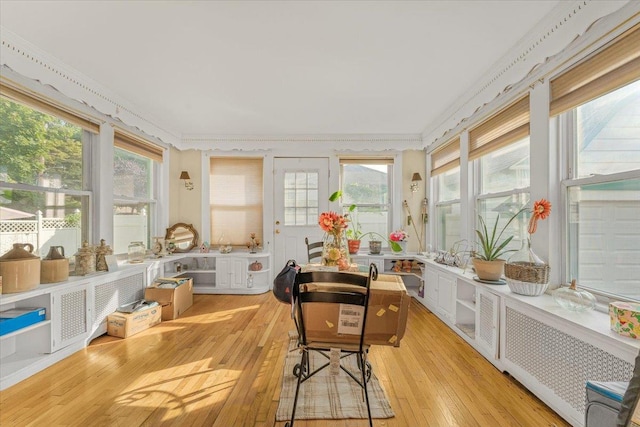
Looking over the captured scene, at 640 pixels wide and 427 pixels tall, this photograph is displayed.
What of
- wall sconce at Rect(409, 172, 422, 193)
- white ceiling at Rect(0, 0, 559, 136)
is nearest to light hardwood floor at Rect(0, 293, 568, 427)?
wall sconce at Rect(409, 172, 422, 193)

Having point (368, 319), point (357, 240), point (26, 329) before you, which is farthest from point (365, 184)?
point (26, 329)

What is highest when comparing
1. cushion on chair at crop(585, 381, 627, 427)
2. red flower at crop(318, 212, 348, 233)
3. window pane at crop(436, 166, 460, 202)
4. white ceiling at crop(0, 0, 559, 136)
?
white ceiling at crop(0, 0, 559, 136)

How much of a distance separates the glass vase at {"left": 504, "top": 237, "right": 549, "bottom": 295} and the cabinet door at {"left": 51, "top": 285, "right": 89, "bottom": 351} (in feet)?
12.2

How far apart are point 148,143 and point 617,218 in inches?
195

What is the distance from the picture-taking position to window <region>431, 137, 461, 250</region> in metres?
3.58

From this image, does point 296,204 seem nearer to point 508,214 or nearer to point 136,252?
point 136,252

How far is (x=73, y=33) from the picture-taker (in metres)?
1.95

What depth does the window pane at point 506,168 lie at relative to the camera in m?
2.44

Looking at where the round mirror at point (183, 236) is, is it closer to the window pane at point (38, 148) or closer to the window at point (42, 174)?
the window at point (42, 174)

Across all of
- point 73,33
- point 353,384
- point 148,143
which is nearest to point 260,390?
point 353,384

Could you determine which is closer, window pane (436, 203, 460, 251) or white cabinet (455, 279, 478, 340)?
white cabinet (455, 279, 478, 340)

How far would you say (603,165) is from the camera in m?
1.76

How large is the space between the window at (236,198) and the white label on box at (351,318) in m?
3.08

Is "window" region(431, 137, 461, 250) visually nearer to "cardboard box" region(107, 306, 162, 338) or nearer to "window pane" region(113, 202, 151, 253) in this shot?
"cardboard box" region(107, 306, 162, 338)
